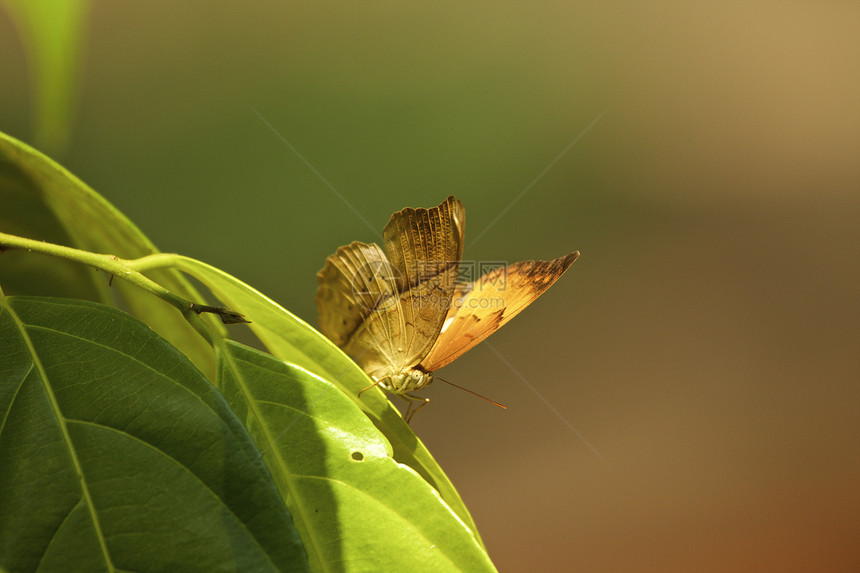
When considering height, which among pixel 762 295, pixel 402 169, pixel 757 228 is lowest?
pixel 402 169

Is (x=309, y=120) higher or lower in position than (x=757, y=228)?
lower

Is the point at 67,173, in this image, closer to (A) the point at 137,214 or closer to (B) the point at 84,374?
(B) the point at 84,374

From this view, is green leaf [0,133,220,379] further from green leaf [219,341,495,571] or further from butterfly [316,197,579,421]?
butterfly [316,197,579,421]

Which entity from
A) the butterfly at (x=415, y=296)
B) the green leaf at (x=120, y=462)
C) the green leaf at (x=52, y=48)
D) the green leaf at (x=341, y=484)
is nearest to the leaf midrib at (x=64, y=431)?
the green leaf at (x=120, y=462)

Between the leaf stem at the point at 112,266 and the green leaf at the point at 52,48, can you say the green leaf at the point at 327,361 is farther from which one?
the green leaf at the point at 52,48

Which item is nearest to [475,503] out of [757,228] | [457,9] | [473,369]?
[473,369]

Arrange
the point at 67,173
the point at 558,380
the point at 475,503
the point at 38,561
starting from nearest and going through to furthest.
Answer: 1. the point at 38,561
2. the point at 67,173
3. the point at 475,503
4. the point at 558,380
